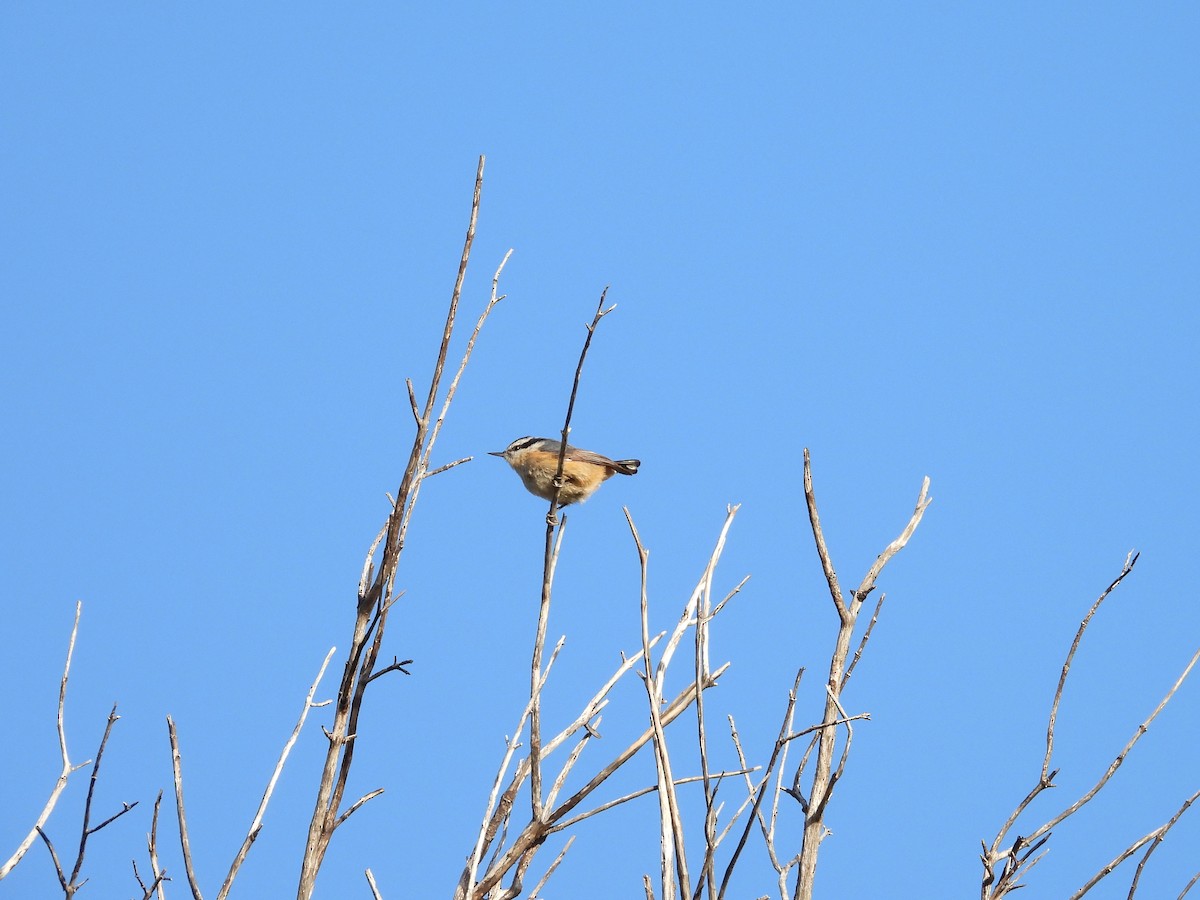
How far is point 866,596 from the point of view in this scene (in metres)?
2.53

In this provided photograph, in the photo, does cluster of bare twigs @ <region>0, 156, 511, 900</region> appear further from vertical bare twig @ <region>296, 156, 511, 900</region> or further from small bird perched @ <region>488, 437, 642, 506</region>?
small bird perched @ <region>488, 437, 642, 506</region>

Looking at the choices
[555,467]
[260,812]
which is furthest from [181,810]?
[555,467]

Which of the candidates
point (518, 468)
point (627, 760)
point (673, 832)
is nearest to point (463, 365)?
point (627, 760)

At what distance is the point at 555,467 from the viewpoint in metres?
7.19

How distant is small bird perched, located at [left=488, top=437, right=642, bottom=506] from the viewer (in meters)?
7.11

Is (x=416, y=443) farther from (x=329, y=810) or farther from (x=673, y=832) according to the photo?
(x=673, y=832)

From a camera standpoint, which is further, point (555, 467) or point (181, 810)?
point (555, 467)

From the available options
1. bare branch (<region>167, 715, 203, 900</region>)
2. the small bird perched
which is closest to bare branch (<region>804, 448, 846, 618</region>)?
bare branch (<region>167, 715, 203, 900</region>)

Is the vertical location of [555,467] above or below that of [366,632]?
above

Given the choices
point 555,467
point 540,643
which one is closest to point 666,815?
point 540,643

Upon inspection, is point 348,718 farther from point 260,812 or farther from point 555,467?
point 555,467

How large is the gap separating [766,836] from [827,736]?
0.49 meters

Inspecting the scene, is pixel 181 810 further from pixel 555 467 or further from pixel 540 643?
pixel 555 467

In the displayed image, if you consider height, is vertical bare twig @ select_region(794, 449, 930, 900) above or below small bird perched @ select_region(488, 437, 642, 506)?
below
